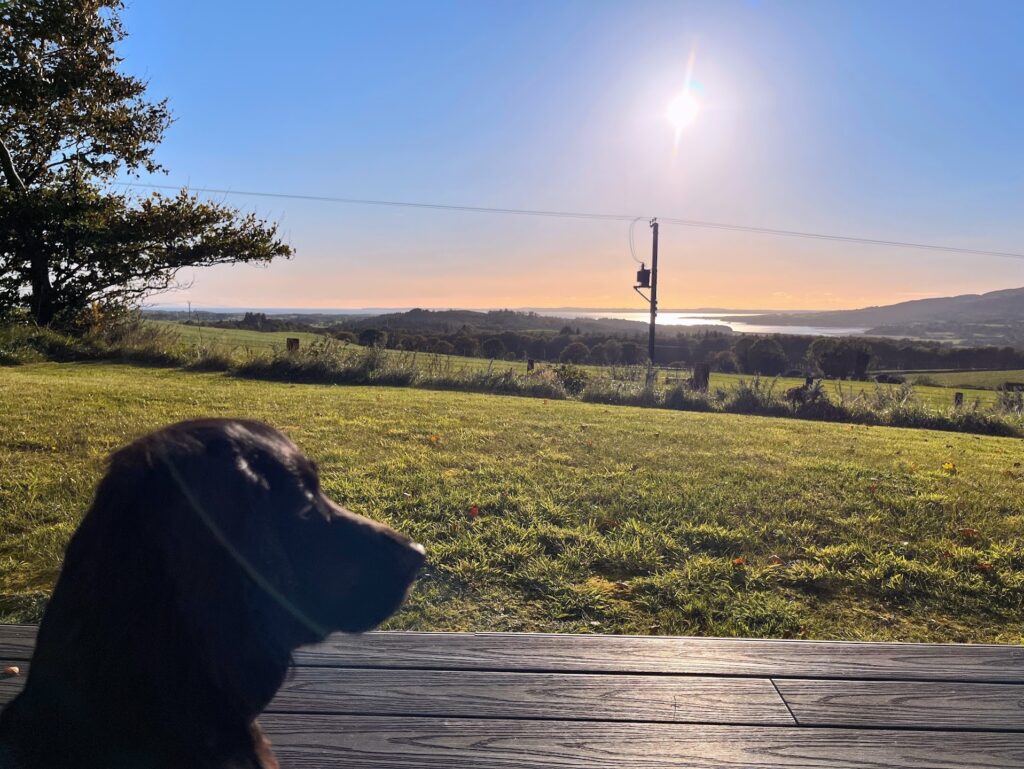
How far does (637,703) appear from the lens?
2029 mm

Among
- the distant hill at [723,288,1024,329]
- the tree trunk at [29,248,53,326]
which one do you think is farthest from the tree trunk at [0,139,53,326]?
the distant hill at [723,288,1024,329]

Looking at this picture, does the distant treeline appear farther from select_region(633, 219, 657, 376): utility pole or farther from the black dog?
the black dog

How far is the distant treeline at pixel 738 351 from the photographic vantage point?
89.0ft

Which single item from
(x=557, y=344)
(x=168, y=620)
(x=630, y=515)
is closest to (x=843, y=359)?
(x=557, y=344)

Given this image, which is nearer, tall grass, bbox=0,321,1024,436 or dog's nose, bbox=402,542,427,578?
dog's nose, bbox=402,542,427,578

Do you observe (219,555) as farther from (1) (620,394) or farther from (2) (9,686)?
(1) (620,394)

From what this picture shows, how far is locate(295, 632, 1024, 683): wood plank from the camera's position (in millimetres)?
2213

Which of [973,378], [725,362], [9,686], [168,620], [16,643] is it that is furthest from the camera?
[725,362]

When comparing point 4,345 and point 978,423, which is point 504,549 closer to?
point 978,423

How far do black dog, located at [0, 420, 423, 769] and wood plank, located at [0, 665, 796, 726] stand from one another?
674 mm

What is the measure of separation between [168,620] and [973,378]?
111 ft

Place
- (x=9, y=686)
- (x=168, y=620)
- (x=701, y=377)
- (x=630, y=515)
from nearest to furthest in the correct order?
(x=168, y=620) < (x=9, y=686) < (x=630, y=515) < (x=701, y=377)

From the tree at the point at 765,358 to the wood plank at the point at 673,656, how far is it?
2699cm

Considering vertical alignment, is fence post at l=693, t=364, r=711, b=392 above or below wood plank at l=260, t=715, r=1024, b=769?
above
